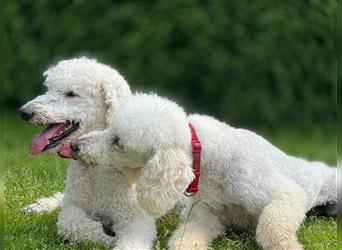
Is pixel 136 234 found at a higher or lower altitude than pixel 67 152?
lower

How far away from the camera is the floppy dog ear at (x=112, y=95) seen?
12.4ft

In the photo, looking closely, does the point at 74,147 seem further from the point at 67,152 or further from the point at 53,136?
the point at 53,136

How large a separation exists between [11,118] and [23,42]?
3.06ft

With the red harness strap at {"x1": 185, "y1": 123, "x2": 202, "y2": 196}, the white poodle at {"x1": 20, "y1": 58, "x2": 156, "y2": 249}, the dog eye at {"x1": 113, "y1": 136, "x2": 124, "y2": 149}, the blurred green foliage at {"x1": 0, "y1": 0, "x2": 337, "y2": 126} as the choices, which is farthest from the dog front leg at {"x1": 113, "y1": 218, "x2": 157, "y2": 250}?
the blurred green foliage at {"x1": 0, "y1": 0, "x2": 337, "y2": 126}

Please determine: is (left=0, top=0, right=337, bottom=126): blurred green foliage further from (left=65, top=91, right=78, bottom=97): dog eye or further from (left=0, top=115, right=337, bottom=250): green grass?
(left=65, top=91, right=78, bottom=97): dog eye

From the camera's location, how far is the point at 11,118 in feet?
21.3

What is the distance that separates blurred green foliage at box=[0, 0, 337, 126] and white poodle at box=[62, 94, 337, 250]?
114 inches

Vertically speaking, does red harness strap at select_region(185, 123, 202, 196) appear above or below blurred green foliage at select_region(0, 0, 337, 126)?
above

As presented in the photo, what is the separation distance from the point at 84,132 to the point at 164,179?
57 cm

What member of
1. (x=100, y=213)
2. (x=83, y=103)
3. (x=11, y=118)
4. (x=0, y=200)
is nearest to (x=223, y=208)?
(x=100, y=213)

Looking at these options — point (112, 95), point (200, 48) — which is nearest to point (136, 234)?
point (112, 95)

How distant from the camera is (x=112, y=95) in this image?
379 centimetres

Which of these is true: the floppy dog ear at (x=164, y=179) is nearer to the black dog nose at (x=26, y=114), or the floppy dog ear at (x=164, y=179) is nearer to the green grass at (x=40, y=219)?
the green grass at (x=40, y=219)

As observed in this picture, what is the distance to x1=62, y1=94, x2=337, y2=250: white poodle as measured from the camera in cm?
347
